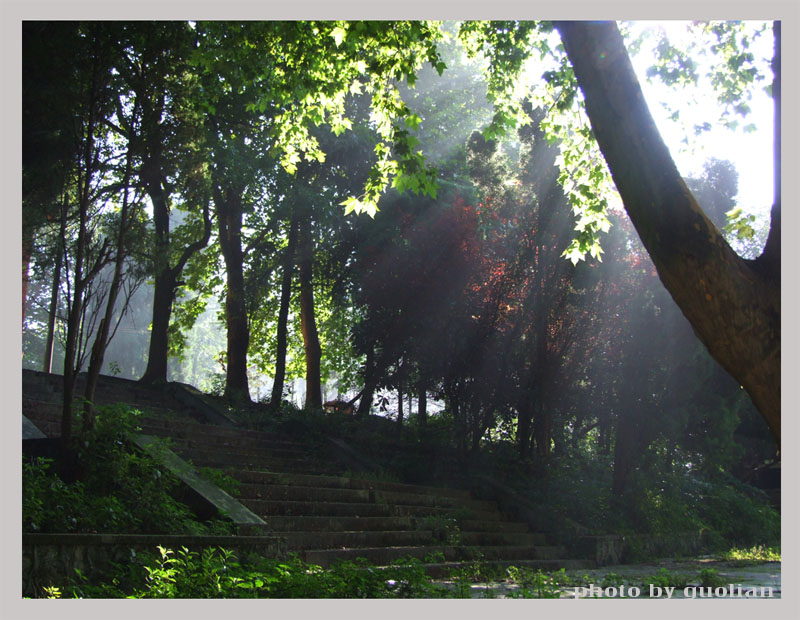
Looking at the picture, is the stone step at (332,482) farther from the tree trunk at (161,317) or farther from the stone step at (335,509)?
the tree trunk at (161,317)

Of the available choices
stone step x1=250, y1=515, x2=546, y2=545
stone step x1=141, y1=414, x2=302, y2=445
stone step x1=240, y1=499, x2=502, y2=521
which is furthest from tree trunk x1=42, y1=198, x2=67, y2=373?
stone step x1=250, y1=515, x2=546, y2=545

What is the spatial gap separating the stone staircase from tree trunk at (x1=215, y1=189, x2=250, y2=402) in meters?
6.01

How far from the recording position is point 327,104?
9.22 metres

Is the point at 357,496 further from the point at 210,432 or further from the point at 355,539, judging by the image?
the point at 210,432

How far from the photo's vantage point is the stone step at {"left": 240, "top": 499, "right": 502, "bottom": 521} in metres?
8.55

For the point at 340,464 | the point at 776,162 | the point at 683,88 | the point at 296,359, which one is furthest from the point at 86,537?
the point at 296,359

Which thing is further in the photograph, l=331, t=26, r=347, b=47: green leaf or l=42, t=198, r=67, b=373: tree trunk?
l=42, t=198, r=67, b=373: tree trunk

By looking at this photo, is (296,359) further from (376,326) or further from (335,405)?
(376,326)

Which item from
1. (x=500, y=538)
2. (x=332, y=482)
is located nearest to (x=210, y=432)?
(x=332, y=482)

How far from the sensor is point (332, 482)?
10453mm

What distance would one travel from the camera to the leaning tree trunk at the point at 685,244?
160 inches

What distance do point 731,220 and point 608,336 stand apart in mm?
8311

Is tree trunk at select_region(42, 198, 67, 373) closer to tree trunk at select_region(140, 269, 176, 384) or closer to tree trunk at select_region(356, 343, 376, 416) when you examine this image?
tree trunk at select_region(140, 269, 176, 384)

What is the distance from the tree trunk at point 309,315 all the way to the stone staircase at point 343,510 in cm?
632
